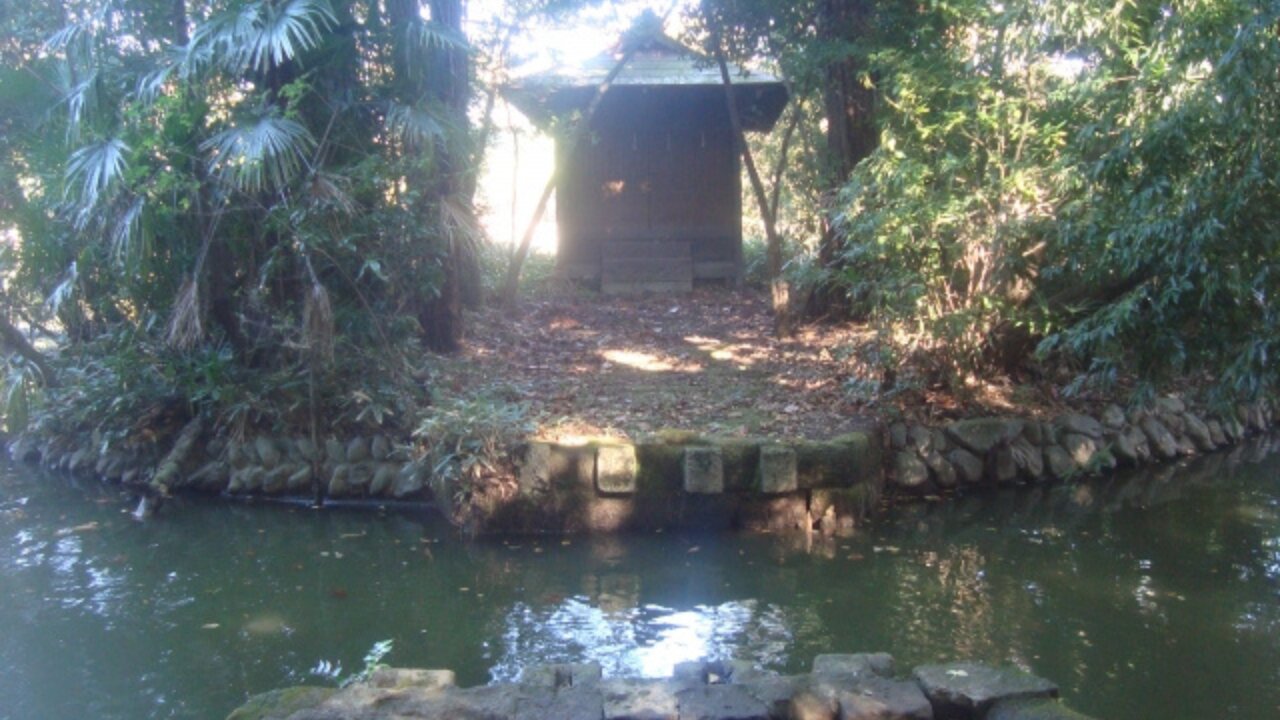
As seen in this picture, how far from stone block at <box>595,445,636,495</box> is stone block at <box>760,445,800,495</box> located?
0.99 meters

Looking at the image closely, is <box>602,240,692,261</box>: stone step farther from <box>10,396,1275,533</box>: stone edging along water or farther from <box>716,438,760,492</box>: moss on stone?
<box>716,438,760,492</box>: moss on stone

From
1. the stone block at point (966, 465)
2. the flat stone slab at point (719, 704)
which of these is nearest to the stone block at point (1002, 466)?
the stone block at point (966, 465)

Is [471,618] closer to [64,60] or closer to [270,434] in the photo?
[270,434]

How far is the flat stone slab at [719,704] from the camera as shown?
4285mm

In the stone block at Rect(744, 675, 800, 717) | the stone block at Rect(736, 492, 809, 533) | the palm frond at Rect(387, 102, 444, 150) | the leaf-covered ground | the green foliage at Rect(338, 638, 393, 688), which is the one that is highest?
the palm frond at Rect(387, 102, 444, 150)

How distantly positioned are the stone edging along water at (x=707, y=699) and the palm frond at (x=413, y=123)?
573 centimetres

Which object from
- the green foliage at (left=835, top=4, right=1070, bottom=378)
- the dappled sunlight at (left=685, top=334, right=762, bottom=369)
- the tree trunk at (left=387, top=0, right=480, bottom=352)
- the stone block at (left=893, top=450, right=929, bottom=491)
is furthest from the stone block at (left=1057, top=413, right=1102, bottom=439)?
the tree trunk at (left=387, top=0, right=480, bottom=352)

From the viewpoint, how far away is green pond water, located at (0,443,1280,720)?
5688 mm

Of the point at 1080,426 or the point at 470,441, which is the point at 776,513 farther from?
the point at 1080,426

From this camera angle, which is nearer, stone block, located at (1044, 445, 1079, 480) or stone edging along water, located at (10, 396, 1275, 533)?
stone edging along water, located at (10, 396, 1275, 533)

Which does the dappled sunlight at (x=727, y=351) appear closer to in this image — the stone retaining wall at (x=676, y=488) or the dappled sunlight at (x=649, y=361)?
the dappled sunlight at (x=649, y=361)

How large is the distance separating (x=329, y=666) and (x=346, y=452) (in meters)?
3.98

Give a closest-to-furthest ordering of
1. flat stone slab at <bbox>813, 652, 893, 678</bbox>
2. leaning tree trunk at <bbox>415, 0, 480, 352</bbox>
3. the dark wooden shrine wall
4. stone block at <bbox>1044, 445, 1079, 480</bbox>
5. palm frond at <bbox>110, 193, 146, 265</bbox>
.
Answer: flat stone slab at <bbox>813, 652, 893, 678</bbox>
palm frond at <bbox>110, 193, 146, 265</bbox>
stone block at <bbox>1044, 445, 1079, 480</bbox>
leaning tree trunk at <bbox>415, 0, 480, 352</bbox>
the dark wooden shrine wall

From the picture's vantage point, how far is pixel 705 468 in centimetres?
A: 827
